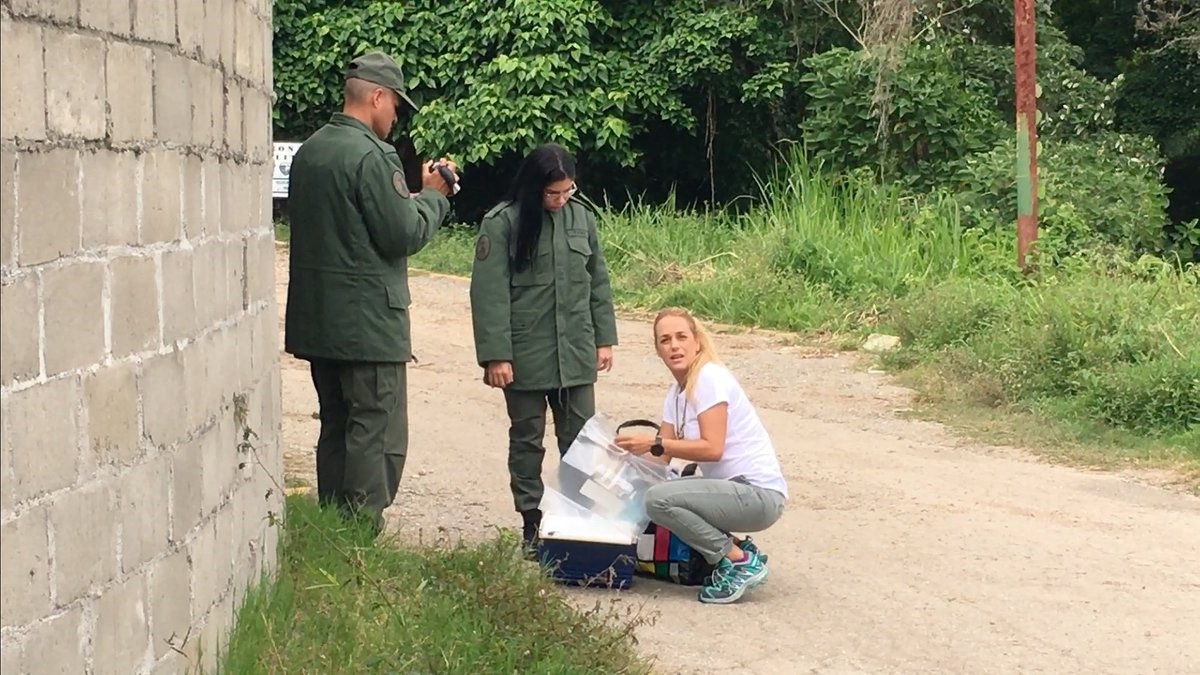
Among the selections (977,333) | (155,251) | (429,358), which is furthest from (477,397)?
(155,251)

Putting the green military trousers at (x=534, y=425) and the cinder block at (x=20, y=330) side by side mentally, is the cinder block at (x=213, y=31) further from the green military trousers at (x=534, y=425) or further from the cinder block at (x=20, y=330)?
the green military trousers at (x=534, y=425)

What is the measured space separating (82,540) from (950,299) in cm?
993

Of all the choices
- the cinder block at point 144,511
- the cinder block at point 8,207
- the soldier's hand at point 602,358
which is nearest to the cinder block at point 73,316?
the cinder block at point 8,207

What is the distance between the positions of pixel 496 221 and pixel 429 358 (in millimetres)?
6251

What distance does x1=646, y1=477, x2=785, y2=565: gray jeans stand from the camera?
602 centimetres

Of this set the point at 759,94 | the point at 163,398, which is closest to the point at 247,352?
the point at 163,398

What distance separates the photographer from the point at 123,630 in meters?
3.50

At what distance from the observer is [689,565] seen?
634 cm

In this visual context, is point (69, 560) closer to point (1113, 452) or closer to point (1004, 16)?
point (1113, 452)

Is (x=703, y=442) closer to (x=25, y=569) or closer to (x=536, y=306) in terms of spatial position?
(x=536, y=306)

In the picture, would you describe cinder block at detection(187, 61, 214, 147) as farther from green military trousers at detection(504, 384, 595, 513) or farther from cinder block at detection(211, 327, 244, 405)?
green military trousers at detection(504, 384, 595, 513)

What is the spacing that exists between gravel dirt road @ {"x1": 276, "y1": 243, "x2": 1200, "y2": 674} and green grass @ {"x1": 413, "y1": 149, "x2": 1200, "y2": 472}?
676mm

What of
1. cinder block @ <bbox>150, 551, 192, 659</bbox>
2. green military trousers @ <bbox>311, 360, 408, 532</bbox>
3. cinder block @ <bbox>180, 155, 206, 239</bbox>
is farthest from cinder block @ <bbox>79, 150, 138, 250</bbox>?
green military trousers @ <bbox>311, 360, 408, 532</bbox>

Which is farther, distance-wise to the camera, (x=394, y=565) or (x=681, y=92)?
(x=681, y=92)
